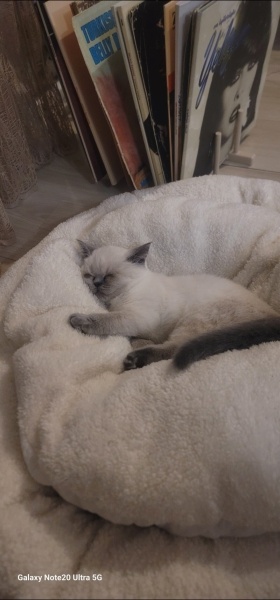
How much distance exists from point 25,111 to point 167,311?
0.67 metres

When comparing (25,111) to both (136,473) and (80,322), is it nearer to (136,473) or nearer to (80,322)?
(80,322)

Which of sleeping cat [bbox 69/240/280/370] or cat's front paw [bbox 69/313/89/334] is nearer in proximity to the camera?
sleeping cat [bbox 69/240/280/370]

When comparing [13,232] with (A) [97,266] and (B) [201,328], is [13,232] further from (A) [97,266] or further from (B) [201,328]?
(B) [201,328]

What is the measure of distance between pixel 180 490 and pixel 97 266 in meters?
0.54

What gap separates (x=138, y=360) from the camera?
85cm

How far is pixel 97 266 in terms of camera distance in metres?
0.98

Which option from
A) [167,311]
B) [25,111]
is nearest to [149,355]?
[167,311]

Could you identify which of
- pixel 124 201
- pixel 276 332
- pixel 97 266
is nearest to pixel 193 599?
pixel 276 332

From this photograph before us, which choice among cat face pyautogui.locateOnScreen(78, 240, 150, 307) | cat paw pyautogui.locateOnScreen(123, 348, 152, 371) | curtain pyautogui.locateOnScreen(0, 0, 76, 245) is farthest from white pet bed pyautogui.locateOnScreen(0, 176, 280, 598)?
curtain pyautogui.locateOnScreen(0, 0, 76, 245)

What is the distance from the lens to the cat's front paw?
88 cm

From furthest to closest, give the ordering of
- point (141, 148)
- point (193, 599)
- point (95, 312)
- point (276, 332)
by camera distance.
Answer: point (141, 148), point (95, 312), point (276, 332), point (193, 599)

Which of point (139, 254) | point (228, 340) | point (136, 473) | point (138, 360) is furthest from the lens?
point (139, 254)

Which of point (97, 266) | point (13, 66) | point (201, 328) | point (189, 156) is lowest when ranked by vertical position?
point (201, 328)

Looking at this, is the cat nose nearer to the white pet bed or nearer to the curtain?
the white pet bed
